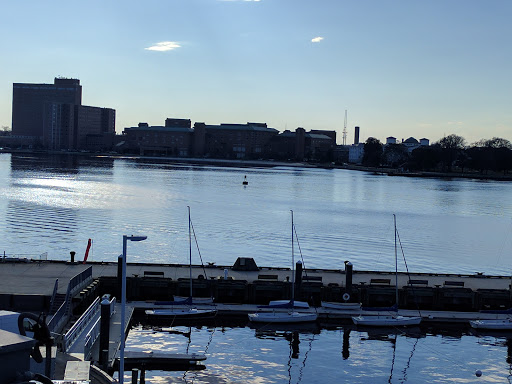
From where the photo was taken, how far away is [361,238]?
78.9 m

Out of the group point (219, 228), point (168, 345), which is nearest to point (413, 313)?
point (168, 345)

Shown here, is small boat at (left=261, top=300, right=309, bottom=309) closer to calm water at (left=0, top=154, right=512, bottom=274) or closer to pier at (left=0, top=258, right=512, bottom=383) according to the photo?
pier at (left=0, top=258, right=512, bottom=383)

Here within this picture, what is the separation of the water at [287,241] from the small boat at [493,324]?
35.6 inches

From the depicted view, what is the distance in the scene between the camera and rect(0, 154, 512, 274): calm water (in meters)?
64.1

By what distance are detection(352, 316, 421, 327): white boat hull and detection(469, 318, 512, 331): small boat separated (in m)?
3.05

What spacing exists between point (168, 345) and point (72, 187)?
112 meters

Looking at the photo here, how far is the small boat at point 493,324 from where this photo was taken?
127ft

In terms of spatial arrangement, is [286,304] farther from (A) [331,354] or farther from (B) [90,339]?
(B) [90,339]

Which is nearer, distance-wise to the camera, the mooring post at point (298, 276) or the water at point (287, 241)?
the water at point (287, 241)

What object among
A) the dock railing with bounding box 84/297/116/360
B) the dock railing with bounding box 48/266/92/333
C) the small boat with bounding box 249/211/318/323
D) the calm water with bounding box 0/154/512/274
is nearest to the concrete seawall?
the dock railing with bounding box 48/266/92/333

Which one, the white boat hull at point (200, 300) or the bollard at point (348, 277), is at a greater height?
the bollard at point (348, 277)

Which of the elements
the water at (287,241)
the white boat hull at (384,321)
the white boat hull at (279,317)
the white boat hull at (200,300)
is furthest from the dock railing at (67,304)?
the white boat hull at (384,321)

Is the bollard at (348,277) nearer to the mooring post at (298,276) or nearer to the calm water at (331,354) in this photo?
the mooring post at (298,276)

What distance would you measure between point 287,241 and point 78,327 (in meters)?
46.3
